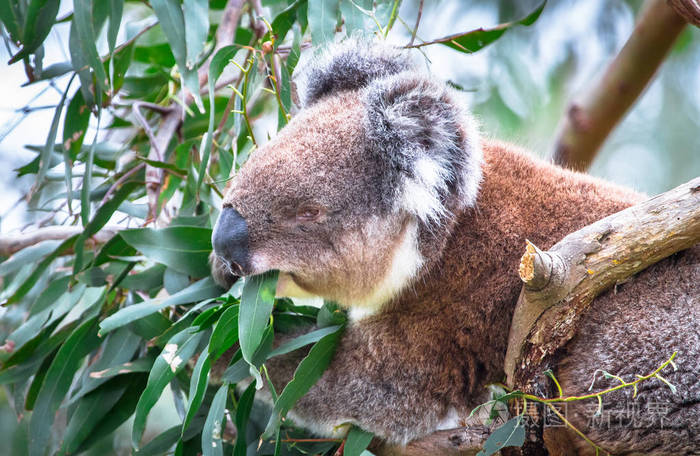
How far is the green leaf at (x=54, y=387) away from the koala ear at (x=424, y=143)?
1.44 meters

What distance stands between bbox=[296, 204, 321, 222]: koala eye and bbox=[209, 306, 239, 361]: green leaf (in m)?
0.39

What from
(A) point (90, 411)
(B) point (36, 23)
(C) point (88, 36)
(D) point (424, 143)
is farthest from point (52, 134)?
(D) point (424, 143)

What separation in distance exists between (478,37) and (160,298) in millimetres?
1738

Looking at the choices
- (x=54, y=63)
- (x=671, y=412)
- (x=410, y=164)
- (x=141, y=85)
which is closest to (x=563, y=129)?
(x=410, y=164)

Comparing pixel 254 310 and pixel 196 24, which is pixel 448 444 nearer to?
pixel 254 310

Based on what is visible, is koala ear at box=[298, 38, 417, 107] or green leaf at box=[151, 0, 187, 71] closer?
green leaf at box=[151, 0, 187, 71]

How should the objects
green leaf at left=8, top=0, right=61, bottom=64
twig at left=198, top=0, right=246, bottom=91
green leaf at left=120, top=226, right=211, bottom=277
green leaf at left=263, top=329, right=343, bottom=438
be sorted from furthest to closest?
twig at left=198, top=0, right=246, bottom=91 → green leaf at left=8, top=0, right=61, bottom=64 → green leaf at left=120, top=226, right=211, bottom=277 → green leaf at left=263, top=329, right=343, bottom=438

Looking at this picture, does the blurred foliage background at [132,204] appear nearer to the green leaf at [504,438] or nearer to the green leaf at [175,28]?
the green leaf at [175,28]

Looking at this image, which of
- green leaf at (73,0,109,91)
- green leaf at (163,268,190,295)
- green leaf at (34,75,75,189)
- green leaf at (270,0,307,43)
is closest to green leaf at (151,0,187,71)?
green leaf at (73,0,109,91)

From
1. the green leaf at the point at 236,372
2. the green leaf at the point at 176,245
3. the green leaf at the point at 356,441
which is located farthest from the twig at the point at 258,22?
the green leaf at the point at 356,441

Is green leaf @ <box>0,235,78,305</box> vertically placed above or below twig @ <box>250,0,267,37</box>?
below

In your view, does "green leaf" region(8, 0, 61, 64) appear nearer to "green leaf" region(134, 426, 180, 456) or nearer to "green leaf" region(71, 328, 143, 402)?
"green leaf" region(71, 328, 143, 402)

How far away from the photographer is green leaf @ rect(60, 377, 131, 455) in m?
2.53

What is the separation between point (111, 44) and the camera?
252 centimetres
